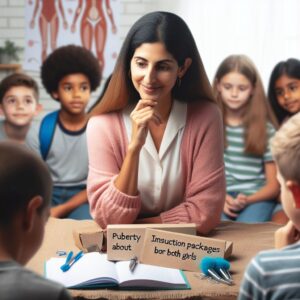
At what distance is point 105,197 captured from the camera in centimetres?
192

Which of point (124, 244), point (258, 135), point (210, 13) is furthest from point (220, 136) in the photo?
point (210, 13)

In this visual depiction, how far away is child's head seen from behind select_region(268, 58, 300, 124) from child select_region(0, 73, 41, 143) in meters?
1.19

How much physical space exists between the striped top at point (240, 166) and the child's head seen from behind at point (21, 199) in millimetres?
1931

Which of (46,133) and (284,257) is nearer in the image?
(284,257)

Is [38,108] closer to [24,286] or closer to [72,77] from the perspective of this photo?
[72,77]

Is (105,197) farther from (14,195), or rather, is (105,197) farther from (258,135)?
(258,135)

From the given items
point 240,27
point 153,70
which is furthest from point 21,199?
point 240,27

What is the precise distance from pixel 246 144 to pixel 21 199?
6.56ft

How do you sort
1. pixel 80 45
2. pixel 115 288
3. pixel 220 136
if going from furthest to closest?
1. pixel 80 45
2. pixel 220 136
3. pixel 115 288

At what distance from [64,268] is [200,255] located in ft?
1.14

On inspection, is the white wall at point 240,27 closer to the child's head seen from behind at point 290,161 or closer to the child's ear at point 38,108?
the child's ear at point 38,108

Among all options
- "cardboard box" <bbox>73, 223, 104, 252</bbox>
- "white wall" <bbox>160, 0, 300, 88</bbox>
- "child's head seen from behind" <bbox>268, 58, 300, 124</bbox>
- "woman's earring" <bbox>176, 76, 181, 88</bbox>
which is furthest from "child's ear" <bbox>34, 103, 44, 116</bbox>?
"cardboard box" <bbox>73, 223, 104, 252</bbox>

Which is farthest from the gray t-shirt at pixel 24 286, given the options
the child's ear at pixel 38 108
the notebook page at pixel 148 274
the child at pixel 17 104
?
the child's ear at pixel 38 108

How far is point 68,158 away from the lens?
3.12m
